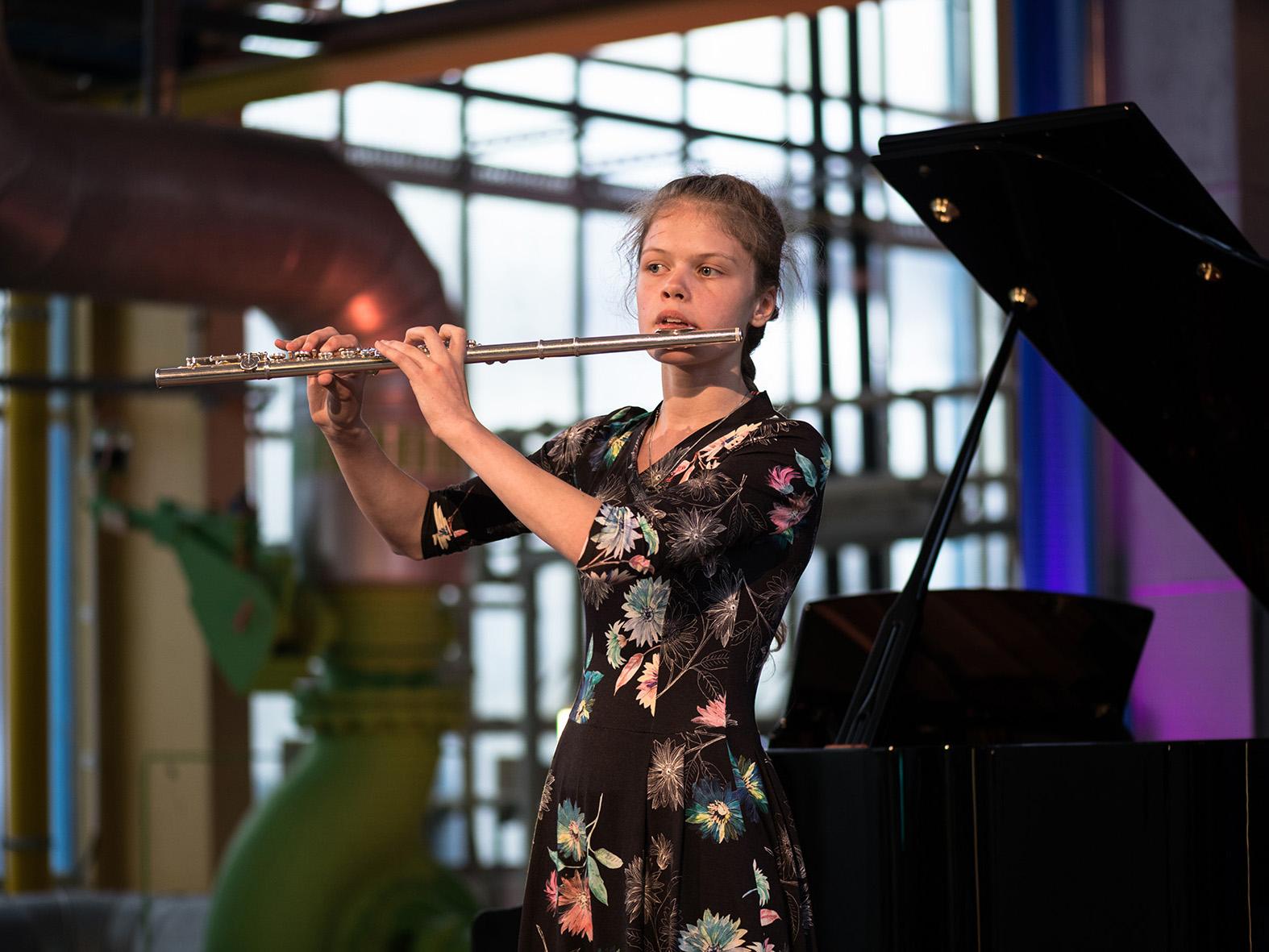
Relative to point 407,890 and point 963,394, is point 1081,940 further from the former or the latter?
point 963,394

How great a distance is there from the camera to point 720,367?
1.79m

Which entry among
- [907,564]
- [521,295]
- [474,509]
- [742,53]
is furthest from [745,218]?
[742,53]

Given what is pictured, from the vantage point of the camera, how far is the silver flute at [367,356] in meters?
1.73

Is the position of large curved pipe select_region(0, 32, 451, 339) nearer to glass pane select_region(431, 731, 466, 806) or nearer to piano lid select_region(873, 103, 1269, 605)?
glass pane select_region(431, 731, 466, 806)

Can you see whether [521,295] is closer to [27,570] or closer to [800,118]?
[800,118]

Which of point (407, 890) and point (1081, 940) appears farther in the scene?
point (407, 890)

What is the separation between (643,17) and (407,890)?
2642mm

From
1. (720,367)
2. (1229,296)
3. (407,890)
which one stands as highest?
(1229,296)

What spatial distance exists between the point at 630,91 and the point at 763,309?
6.22 m

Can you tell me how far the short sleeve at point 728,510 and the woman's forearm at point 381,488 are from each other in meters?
0.27

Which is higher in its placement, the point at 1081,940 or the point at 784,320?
the point at 784,320

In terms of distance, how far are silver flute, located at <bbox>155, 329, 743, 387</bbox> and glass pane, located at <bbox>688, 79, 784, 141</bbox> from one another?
6.10 metres

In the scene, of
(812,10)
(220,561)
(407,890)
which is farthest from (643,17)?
(407,890)

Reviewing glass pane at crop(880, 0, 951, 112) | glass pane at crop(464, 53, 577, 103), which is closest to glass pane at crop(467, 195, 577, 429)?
glass pane at crop(464, 53, 577, 103)
